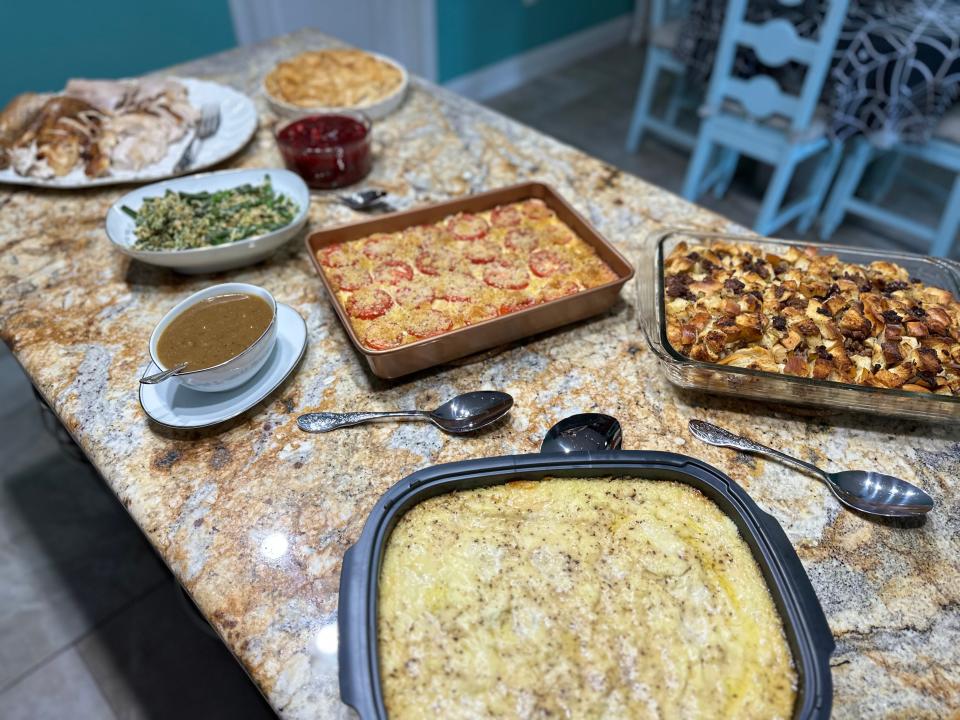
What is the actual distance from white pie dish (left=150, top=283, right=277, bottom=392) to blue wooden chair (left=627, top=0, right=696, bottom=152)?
3291 millimetres

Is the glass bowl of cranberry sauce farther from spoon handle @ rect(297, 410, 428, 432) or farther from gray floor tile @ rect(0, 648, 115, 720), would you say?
gray floor tile @ rect(0, 648, 115, 720)

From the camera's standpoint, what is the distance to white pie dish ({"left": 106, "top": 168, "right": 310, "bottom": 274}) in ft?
4.42

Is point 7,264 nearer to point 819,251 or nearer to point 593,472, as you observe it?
point 593,472

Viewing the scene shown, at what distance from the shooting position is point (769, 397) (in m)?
1.10

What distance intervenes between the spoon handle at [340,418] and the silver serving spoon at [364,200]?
73 cm

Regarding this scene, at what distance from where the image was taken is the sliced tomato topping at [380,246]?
134 centimetres

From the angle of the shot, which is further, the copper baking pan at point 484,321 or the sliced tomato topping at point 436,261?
the sliced tomato topping at point 436,261

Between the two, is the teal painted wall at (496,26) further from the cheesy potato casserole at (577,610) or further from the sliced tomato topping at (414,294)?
the cheesy potato casserole at (577,610)

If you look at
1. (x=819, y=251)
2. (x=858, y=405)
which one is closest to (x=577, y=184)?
(x=819, y=251)

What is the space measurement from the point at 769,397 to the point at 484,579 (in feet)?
2.00

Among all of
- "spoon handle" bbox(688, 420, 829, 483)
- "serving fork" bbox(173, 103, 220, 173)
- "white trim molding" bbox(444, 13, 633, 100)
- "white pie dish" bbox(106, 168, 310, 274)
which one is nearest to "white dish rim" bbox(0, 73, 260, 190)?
"serving fork" bbox(173, 103, 220, 173)

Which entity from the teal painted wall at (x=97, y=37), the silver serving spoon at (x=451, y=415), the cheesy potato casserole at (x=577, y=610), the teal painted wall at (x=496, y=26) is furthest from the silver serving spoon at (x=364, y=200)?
the teal painted wall at (x=496, y=26)

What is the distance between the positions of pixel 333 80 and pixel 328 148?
1.86 ft

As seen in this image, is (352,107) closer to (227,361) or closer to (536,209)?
(536,209)
